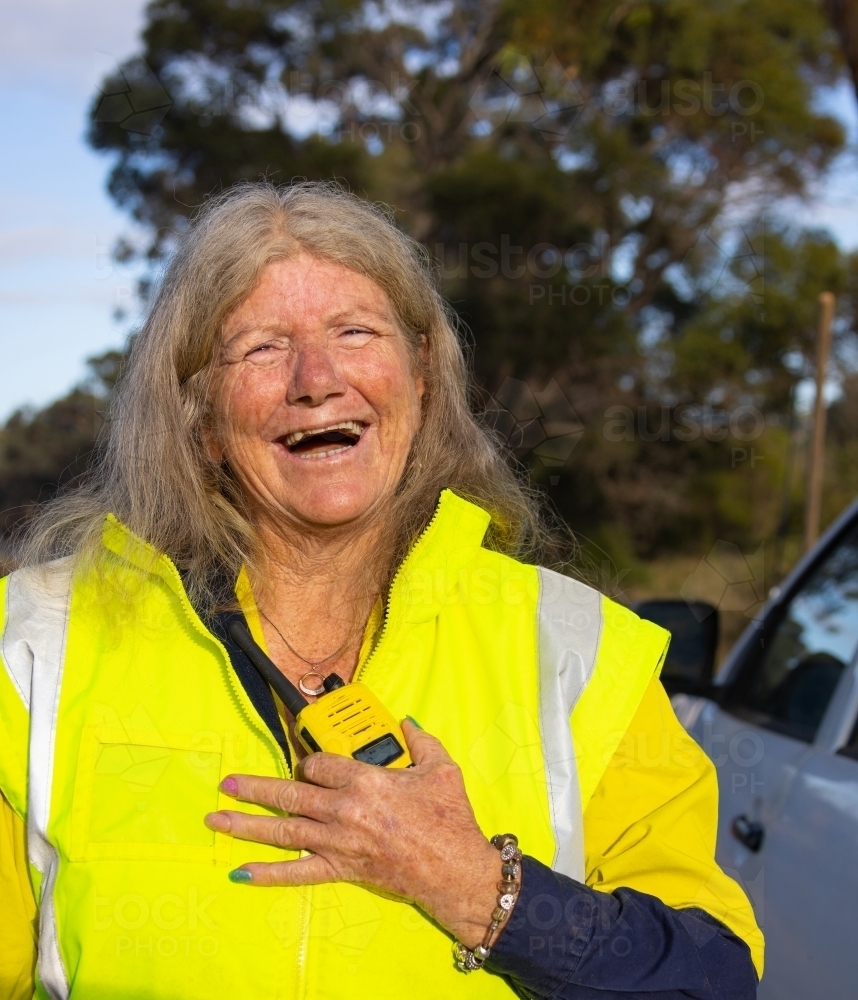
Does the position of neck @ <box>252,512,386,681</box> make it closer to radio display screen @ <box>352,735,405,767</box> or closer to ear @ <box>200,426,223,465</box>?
ear @ <box>200,426,223,465</box>

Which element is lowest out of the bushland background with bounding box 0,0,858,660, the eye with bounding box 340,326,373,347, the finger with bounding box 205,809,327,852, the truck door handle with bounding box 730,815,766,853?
the truck door handle with bounding box 730,815,766,853

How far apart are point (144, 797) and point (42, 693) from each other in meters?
0.22

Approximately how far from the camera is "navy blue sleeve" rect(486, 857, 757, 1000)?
58.6 inches

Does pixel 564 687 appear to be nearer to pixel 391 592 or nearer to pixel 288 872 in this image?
pixel 391 592

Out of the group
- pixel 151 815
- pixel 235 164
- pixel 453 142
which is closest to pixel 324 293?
pixel 151 815

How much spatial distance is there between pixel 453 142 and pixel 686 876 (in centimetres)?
1802

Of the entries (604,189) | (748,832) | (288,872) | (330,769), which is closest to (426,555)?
(330,769)

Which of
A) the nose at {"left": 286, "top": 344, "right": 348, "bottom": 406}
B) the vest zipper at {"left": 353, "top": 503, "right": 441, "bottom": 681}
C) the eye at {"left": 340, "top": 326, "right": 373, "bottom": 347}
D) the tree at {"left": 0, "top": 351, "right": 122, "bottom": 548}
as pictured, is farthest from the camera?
the tree at {"left": 0, "top": 351, "right": 122, "bottom": 548}

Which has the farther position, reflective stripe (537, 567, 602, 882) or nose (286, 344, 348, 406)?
nose (286, 344, 348, 406)

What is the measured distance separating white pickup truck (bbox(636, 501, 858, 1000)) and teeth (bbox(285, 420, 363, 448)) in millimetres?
916

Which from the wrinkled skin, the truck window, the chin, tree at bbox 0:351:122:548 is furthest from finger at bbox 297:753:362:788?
tree at bbox 0:351:122:548

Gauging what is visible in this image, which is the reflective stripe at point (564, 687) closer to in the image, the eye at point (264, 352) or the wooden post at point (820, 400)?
the eye at point (264, 352)

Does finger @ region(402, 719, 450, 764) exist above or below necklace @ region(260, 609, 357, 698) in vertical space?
below

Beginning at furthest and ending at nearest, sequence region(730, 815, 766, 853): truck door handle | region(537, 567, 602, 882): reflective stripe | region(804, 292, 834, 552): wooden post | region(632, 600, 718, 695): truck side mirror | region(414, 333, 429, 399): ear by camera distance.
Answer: region(804, 292, 834, 552): wooden post < region(632, 600, 718, 695): truck side mirror < region(730, 815, 766, 853): truck door handle < region(414, 333, 429, 399): ear < region(537, 567, 602, 882): reflective stripe
